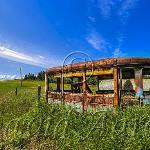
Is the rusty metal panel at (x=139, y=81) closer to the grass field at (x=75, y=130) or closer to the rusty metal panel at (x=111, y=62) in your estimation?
the rusty metal panel at (x=111, y=62)

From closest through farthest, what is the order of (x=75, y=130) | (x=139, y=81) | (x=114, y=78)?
(x=75, y=130)
(x=114, y=78)
(x=139, y=81)

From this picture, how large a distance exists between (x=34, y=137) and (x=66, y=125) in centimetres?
97

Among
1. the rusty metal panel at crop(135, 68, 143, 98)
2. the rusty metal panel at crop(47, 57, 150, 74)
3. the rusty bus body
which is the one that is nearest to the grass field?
the rusty bus body

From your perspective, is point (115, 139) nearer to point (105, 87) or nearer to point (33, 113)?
point (33, 113)

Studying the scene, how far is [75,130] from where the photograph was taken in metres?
8.47

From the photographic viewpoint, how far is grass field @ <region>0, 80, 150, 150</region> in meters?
6.98

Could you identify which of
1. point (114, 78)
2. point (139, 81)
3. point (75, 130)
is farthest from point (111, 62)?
point (75, 130)

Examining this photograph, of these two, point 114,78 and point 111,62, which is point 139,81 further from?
point 111,62

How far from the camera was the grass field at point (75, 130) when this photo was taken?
6.98 meters

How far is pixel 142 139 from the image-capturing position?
264 inches

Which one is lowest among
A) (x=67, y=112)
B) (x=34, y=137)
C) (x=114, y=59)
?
(x=34, y=137)

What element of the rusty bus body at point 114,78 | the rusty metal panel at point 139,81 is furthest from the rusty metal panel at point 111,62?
the rusty metal panel at point 139,81

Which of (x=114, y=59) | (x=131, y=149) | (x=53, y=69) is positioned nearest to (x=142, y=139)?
(x=131, y=149)

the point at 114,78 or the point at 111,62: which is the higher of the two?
the point at 111,62
